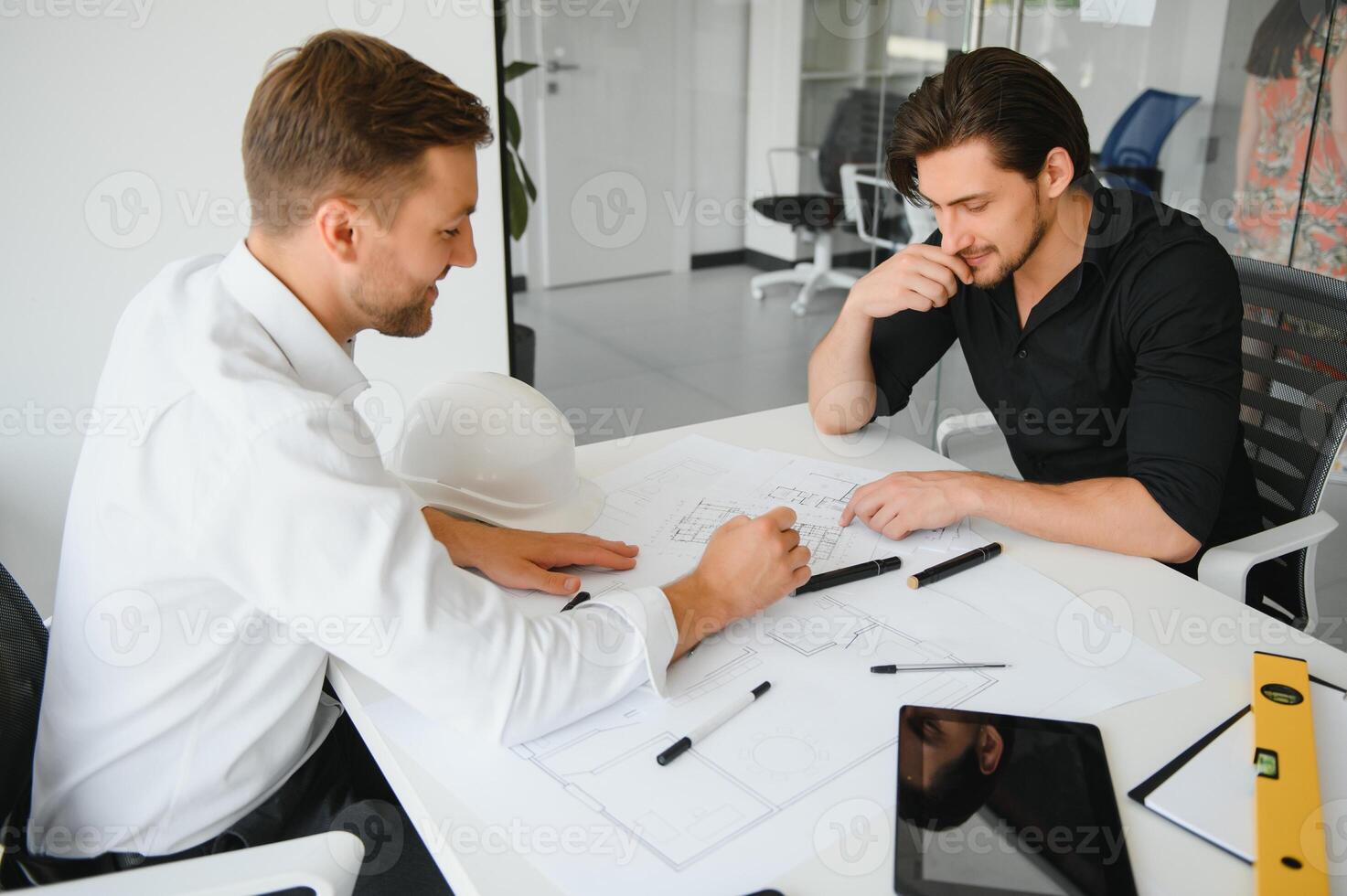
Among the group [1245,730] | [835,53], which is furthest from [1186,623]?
[835,53]

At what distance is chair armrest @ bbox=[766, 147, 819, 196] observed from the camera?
4199mm

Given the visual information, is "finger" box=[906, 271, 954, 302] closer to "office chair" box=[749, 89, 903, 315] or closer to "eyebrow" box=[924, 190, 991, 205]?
"eyebrow" box=[924, 190, 991, 205]

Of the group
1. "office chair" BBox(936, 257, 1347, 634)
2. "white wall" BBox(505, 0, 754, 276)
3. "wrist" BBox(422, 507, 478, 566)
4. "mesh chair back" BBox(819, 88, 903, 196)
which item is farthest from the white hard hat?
"mesh chair back" BBox(819, 88, 903, 196)

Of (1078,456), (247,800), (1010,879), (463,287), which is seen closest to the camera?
Answer: (1010,879)

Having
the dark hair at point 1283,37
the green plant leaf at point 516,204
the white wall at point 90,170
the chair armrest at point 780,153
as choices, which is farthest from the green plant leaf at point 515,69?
the dark hair at point 1283,37

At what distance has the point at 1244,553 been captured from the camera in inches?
57.3

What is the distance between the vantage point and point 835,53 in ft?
15.1

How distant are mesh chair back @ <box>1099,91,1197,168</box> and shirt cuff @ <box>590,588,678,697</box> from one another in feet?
12.0

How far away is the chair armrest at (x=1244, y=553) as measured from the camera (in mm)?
1440

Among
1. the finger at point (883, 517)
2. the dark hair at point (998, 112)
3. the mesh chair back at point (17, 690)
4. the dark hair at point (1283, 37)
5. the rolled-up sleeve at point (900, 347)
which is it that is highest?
the dark hair at point (1283, 37)

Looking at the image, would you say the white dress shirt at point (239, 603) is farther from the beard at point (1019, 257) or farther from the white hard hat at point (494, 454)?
the beard at point (1019, 257)

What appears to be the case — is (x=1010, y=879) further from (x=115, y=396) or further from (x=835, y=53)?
(x=835, y=53)

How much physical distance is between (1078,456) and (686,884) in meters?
1.24

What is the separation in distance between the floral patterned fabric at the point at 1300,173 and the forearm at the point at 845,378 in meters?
2.50
